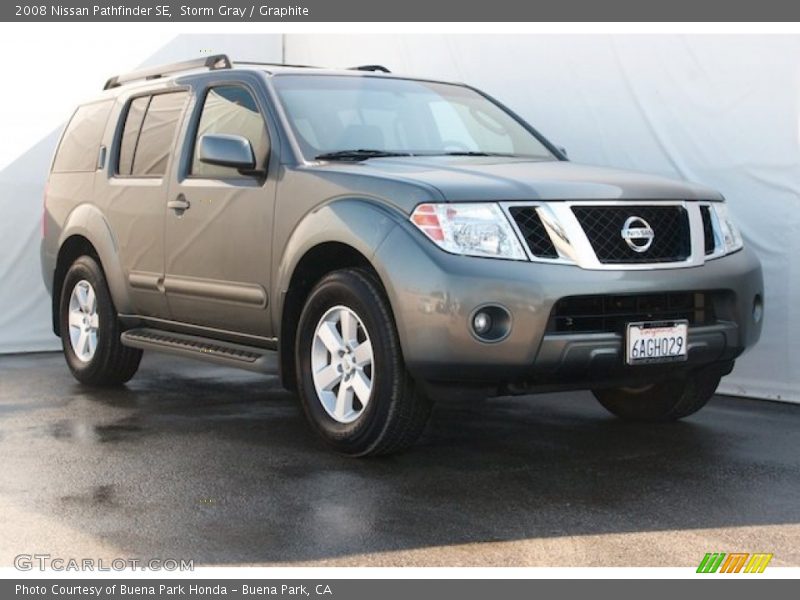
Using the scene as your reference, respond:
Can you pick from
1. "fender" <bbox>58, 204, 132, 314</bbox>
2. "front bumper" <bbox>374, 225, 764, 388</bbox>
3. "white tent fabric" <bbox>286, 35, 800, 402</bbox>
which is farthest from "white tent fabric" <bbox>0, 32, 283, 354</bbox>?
"front bumper" <bbox>374, 225, 764, 388</bbox>

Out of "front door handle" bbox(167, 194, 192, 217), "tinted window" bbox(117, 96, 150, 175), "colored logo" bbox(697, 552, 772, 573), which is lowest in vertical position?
"colored logo" bbox(697, 552, 772, 573)

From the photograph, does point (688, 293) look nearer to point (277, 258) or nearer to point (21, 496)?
point (277, 258)

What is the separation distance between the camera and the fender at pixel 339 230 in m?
5.22

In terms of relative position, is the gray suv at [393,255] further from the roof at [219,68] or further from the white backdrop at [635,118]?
the white backdrop at [635,118]

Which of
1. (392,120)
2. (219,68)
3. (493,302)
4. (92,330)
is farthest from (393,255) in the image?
(92,330)

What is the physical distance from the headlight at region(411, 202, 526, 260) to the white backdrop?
2.94m

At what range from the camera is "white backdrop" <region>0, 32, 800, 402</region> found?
7.35 metres

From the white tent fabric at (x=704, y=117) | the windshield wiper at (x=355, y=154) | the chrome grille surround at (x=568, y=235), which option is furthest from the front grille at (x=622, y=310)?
the white tent fabric at (x=704, y=117)

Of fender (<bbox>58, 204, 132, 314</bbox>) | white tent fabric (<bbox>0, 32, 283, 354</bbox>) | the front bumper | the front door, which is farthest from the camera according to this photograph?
white tent fabric (<bbox>0, 32, 283, 354</bbox>)

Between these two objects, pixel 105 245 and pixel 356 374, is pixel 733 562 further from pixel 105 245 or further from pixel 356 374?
pixel 105 245

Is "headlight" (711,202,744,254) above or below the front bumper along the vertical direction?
above

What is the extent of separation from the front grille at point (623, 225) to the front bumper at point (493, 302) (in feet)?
0.36

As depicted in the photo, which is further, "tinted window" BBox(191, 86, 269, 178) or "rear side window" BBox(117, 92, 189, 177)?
"rear side window" BBox(117, 92, 189, 177)

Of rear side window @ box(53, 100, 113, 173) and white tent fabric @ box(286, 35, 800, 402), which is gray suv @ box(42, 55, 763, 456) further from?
white tent fabric @ box(286, 35, 800, 402)
